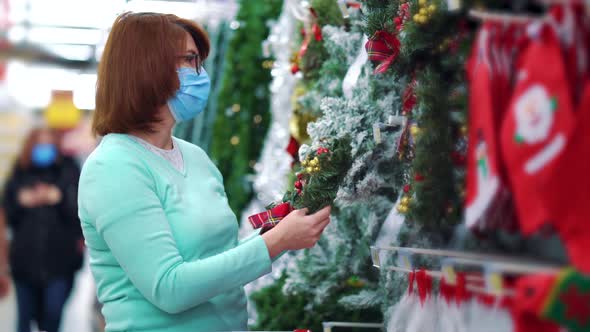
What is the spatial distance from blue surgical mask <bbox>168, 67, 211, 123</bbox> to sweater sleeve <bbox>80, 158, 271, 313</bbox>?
268 mm

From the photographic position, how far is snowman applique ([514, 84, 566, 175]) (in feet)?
4.62

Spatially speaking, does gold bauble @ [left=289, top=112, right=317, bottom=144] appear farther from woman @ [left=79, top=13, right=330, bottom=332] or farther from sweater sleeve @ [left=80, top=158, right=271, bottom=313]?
sweater sleeve @ [left=80, top=158, right=271, bottom=313]

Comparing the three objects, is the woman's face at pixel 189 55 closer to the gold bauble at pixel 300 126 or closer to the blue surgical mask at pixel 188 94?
the blue surgical mask at pixel 188 94

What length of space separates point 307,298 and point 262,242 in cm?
125

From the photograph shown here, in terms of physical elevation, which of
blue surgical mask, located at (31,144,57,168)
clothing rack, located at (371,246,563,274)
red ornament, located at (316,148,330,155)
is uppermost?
clothing rack, located at (371,246,563,274)

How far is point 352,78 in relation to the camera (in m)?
2.91

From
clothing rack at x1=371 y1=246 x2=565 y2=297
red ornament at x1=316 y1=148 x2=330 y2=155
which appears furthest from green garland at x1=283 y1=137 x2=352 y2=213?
clothing rack at x1=371 y1=246 x2=565 y2=297

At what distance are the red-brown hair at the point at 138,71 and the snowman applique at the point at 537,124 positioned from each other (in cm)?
126

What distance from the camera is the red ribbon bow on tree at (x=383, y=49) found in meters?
2.56

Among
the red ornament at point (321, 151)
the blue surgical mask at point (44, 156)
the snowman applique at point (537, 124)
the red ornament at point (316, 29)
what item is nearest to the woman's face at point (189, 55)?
the red ornament at point (321, 151)

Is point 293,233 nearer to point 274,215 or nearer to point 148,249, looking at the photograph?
point 274,215

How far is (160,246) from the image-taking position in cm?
224

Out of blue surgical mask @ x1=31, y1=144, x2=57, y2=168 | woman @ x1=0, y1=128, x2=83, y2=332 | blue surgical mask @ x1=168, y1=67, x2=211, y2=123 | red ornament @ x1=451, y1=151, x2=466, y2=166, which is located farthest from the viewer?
blue surgical mask @ x1=31, y1=144, x2=57, y2=168

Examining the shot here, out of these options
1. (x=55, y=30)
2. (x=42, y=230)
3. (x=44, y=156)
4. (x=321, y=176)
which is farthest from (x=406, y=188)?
(x=55, y=30)
